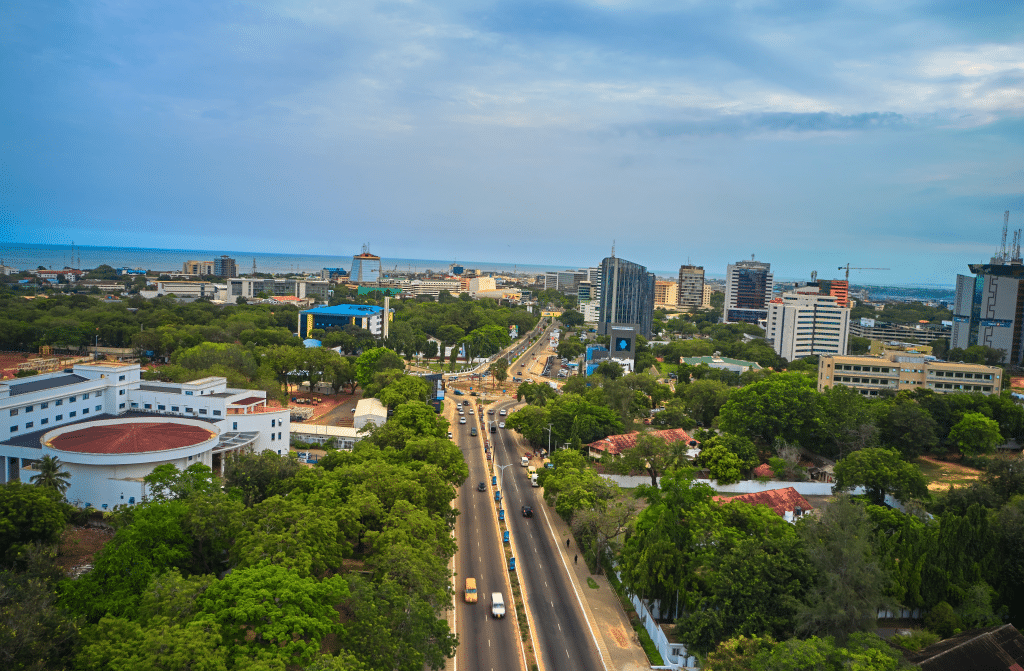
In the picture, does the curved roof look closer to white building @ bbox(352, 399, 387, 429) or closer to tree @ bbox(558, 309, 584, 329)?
white building @ bbox(352, 399, 387, 429)

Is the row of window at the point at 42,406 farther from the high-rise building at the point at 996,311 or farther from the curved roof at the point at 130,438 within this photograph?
the high-rise building at the point at 996,311

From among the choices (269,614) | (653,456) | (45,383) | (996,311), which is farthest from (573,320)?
(269,614)

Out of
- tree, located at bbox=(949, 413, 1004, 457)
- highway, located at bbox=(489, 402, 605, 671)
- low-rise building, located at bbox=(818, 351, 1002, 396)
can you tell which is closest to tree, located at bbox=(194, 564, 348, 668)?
highway, located at bbox=(489, 402, 605, 671)

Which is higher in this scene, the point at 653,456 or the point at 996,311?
the point at 996,311

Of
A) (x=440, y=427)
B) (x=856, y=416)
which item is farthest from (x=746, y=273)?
(x=440, y=427)

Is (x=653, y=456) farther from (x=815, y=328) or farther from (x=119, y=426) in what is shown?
(x=815, y=328)

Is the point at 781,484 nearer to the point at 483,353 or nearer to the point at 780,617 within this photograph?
the point at 780,617

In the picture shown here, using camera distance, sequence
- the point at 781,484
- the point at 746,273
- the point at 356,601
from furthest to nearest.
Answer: the point at 746,273, the point at 781,484, the point at 356,601
